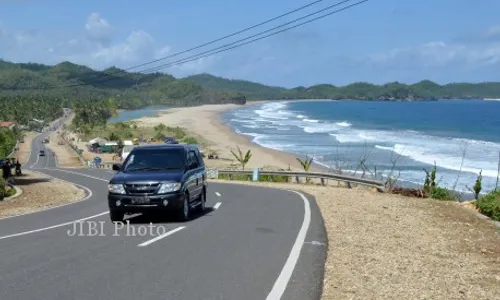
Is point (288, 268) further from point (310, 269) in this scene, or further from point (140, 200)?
point (140, 200)

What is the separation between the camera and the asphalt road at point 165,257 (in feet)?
23.2

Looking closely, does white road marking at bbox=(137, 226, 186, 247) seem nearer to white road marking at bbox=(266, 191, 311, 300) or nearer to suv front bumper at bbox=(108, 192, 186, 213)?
suv front bumper at bbox=(108, 192, 186, 213)

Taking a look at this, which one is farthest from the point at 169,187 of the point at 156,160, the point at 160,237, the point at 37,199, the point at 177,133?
the point at 177,133

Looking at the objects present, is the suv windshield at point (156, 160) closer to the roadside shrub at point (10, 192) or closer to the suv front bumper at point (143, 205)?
the suv front bumper at point (143, 205)

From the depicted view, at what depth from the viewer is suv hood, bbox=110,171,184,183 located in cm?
1313

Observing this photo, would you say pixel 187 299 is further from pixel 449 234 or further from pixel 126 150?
pixel 126 150

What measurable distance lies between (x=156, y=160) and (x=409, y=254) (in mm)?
6623

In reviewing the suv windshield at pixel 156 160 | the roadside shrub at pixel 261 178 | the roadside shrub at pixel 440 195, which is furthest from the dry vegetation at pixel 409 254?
the roadside shrub at pixel 261 178

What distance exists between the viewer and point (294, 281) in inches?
305

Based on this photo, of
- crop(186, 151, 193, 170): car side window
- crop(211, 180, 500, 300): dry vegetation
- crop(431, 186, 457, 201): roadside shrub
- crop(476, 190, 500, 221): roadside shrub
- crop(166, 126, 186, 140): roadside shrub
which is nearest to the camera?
crop(211, 180, 500, 300): dry vegetation

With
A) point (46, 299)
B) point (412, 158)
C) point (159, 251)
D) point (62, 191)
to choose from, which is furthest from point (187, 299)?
point (412, 158)

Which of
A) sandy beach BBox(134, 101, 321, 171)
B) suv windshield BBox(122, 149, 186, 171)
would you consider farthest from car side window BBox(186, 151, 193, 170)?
sandy beach BBox(134, 101, 321, 171)

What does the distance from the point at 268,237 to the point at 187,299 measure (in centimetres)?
495

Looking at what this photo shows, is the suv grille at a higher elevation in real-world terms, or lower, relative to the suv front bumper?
higher
